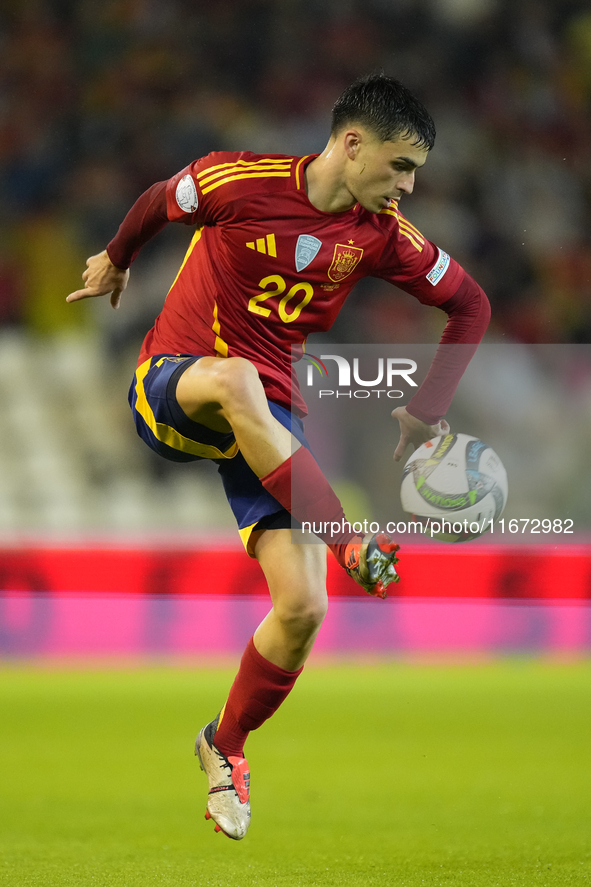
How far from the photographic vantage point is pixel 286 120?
281 inches

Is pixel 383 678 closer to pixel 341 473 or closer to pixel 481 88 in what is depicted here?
pixel 341 473

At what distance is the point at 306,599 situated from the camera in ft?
7.76

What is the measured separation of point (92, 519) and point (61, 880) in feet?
12.6

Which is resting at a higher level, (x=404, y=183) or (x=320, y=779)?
(x=404, y=183)

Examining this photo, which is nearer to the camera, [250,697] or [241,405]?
[241,405]

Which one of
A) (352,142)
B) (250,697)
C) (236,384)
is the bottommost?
(250,697)

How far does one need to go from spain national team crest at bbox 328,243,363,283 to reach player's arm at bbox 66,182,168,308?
1.47 ft

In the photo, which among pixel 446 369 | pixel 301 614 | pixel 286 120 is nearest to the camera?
pixel 301 614

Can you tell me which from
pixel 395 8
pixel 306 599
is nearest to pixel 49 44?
pixel 395 8

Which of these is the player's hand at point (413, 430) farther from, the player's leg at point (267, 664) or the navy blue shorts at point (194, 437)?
the player's leg at point (267, 664)

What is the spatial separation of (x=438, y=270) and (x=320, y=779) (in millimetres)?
1878

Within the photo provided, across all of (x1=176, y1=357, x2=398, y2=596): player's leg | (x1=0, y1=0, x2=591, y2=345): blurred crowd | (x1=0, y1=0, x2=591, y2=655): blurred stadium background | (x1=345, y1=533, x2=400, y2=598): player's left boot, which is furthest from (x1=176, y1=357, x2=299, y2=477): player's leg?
(x1=0, y1=0, x2=591, y2=345): blurred crowd

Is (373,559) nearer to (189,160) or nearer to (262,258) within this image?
(262,258)

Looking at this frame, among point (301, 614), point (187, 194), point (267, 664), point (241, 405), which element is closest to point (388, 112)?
point (187, 194)
